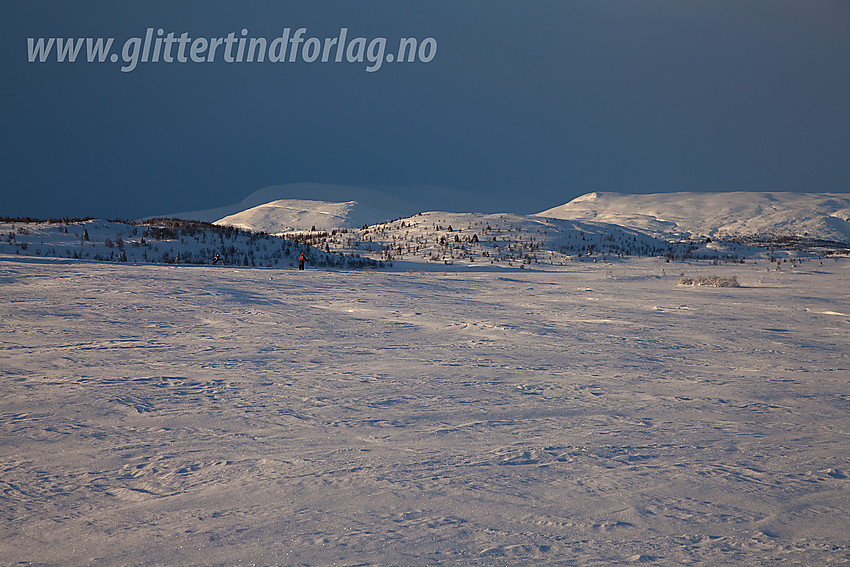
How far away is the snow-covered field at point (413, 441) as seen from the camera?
9.70 feet

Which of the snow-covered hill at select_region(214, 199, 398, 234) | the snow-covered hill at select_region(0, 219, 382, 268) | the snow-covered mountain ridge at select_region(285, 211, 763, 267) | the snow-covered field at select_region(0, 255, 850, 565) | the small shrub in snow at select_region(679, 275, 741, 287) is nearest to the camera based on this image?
the snow-covered field at select_region(0, 255, 850, 565)

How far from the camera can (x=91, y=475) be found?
142 inches

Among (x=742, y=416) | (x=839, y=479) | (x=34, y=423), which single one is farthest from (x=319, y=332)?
(x=839, y=479)

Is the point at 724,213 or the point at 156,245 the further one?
the point at 724,213

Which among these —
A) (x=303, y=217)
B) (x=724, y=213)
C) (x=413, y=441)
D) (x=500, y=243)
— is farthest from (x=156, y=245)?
(x=724, y=213)

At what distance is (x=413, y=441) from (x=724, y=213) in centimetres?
8273

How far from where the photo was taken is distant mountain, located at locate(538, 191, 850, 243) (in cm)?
6444

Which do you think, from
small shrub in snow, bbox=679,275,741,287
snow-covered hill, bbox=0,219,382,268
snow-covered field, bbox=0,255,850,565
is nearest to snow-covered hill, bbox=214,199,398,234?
snow-covered hill, bbox=0,219,382,268

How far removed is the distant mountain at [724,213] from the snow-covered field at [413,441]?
176 feet

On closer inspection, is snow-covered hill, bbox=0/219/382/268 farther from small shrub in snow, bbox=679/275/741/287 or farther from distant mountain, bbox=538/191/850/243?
distant mountain, bbox=538/191/850/243

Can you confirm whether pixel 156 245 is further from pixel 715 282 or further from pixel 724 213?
pixel 724 213

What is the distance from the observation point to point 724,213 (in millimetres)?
76688

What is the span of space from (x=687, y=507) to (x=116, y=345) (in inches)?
243

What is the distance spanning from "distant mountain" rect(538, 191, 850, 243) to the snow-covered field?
2112 inches
